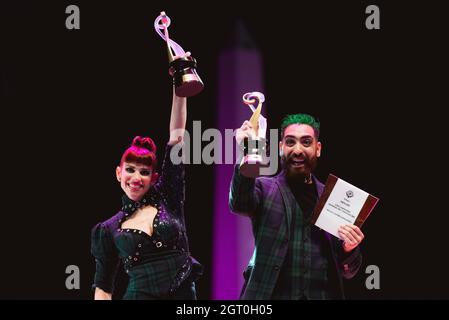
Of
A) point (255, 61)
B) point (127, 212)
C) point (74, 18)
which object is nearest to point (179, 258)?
point (127, 212)

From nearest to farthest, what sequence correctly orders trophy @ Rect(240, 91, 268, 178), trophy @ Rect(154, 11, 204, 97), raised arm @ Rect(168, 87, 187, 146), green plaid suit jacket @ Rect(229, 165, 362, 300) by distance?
trophy @ Rect(240, 91, 268, 178)
green plaid suit jacket @ Rect(229, 165, 362, 300)
trophy @ Rect(154, 11, 204, 97)
raised arm @ Rect(168, 87, 187, 146)

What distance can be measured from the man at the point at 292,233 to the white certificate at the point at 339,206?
0.04m

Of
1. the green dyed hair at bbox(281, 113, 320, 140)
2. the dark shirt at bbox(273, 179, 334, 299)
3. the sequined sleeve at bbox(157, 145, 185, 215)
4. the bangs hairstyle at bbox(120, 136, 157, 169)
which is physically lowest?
the dark shirt at bbox(273, 179, 334, 299)

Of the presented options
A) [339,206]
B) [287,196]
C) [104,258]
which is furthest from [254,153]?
[104,258]

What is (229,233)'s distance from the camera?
303cm

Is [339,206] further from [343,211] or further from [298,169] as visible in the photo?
[298,169]

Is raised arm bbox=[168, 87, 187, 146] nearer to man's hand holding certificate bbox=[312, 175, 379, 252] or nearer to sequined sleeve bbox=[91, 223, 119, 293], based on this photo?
sequined sleeve bbox=[91, 223, 119, 293]

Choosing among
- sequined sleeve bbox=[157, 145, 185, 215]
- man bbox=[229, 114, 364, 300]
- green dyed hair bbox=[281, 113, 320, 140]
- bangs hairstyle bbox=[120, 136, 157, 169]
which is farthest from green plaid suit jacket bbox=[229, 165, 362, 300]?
bangs hairstyle bbox=[120, 136, 157, 169]

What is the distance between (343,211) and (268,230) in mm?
289

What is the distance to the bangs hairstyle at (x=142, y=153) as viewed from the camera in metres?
2.59

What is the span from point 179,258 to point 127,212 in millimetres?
284

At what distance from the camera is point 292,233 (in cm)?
241

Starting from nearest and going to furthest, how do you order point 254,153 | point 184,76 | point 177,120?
point 254,153 < point 184,76 < point 177,120

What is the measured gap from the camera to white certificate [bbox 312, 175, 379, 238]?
240cm
